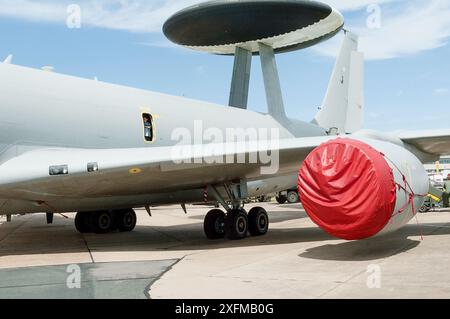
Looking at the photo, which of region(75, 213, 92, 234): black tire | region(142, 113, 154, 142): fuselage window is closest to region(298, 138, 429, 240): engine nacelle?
region(142, 113, 154, 142): fuselage window

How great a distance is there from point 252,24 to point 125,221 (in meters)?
12.1

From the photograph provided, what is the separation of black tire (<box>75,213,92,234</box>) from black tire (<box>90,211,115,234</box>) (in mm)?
150

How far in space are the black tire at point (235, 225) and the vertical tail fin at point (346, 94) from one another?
831cm

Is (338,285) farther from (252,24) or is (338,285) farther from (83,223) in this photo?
(252,24)

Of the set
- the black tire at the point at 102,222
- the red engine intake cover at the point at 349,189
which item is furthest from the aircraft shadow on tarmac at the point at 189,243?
the red engine intake cover at the point at 349,189

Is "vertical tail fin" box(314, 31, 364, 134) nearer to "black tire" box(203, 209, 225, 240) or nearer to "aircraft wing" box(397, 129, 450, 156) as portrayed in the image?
"black tire" box(203, 209, 225, 240)

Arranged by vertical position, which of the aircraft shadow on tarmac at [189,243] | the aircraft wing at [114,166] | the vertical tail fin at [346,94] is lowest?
the aircraft shadow on tarmac at [189,243]

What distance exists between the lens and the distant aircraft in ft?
27.7

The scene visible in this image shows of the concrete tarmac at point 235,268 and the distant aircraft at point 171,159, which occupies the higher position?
the distant aircraft at point 171,159

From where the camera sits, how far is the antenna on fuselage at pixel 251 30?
22.5 m

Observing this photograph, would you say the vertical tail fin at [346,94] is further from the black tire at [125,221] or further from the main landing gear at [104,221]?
the main landing gear at [104,221]

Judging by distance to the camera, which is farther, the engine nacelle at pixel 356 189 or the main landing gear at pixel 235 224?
the main landing gear at pixel 235 224
